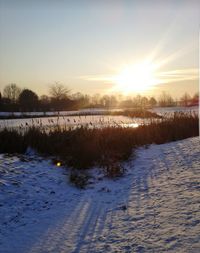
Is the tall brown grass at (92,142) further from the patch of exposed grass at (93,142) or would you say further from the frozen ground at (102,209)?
the frozen ground at (102,209)

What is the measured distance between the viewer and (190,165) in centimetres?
636

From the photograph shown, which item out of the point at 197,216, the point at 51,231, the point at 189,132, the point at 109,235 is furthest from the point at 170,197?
the point at 189,132

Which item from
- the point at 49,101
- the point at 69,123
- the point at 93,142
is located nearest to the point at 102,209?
the point at 93,142

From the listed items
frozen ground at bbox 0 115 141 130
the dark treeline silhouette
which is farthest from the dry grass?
the dark treeline silhouette

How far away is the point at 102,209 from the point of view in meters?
4.76

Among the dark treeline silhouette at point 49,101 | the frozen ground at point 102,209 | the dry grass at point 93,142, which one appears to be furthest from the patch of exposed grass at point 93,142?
the dark treeline silhouette at point 49,101

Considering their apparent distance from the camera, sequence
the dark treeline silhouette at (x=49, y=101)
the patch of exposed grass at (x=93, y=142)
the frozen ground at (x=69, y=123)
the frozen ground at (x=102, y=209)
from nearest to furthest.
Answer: the frozen ground at (x=102, y=209), the patch of exposed grass at (x=93, y=142), the frozen ground at (x=69, y=123), the dark treeline silhouette at (x=49, y=101)

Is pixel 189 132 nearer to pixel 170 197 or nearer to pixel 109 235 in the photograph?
pixel 170 197

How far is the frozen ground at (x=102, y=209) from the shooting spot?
11.8ft

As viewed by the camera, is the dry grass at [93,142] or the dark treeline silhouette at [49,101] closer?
the dry grass at [93,142]

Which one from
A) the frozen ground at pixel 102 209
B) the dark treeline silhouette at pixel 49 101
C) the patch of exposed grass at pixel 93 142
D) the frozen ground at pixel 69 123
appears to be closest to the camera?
the frozen ground at pixel 102 209

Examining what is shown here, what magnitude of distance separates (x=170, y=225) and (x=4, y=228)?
2.54 m

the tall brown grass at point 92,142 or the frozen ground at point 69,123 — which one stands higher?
the frozen ground at point 69,123

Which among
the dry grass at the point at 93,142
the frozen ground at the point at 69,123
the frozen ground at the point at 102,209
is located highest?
the frozen ground at the point at 69,123
